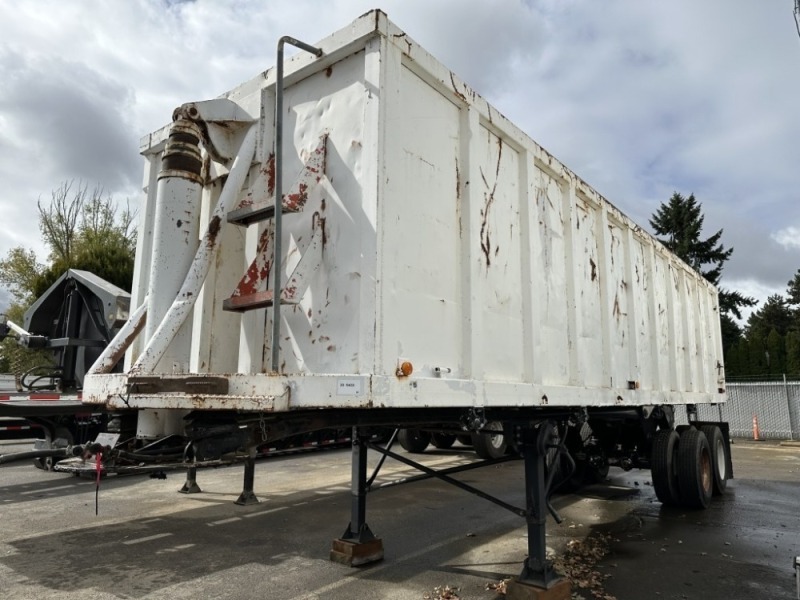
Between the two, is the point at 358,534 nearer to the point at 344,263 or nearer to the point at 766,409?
the point at 344,263

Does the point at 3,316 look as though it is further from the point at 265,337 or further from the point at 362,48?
the point at 362,48

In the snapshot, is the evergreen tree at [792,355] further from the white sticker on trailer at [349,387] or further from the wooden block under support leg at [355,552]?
the white sticker on trailer at [349,387]

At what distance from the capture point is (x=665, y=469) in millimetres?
7324

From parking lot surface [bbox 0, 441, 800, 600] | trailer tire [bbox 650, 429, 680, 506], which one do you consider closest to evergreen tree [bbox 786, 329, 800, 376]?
parking lot surface [bbox 0, 441, 800, 600]

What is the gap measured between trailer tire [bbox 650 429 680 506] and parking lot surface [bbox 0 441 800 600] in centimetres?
20

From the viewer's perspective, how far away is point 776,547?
5676mm

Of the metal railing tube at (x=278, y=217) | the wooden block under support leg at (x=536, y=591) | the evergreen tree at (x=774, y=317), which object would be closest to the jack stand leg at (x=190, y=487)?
the wooden block under support leg at (x=536, y=591)

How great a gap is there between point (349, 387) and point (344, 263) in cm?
66

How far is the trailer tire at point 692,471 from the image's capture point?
24.0 feet

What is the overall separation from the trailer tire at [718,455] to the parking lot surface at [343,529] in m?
0.35

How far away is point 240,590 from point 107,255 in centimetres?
1485

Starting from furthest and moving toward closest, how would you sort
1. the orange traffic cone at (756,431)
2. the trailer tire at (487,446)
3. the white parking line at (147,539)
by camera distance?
the orange traffic cone at (756,431) < the trailer tire at (487,446) < the white parking line at (147,539)

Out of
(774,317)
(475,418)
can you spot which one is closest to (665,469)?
(475,418)

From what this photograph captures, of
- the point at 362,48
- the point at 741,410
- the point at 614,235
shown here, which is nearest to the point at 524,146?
the point at 362,48
